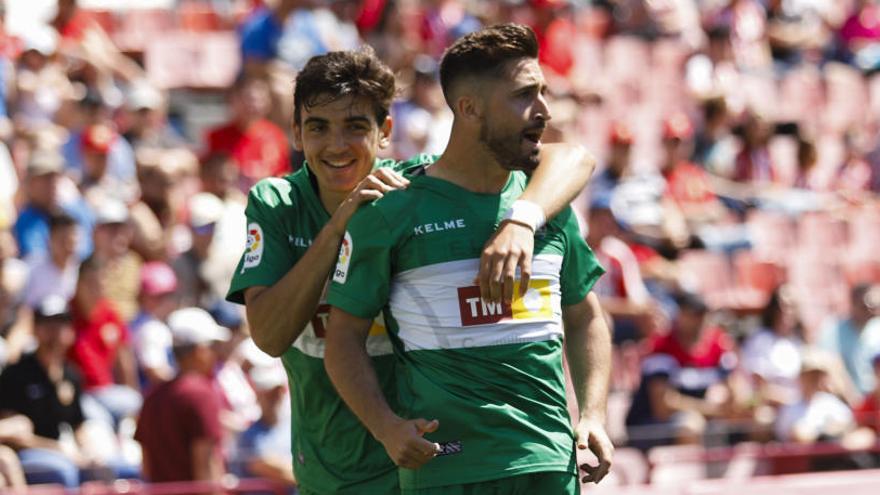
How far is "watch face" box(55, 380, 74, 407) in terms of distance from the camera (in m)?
8.21

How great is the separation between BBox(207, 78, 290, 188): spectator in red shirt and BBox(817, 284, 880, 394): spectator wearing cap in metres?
3.93

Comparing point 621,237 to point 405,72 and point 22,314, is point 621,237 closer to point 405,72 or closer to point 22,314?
point 405,72

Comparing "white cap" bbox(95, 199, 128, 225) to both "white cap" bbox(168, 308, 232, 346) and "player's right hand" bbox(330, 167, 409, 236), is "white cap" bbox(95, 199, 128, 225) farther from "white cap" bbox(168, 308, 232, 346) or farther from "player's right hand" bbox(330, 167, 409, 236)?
"player's right hand" bbox(330, 167, 409, 236)

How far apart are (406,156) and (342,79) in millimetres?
6912

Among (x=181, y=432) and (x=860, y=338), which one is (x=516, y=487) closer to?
(x=181, y=432)

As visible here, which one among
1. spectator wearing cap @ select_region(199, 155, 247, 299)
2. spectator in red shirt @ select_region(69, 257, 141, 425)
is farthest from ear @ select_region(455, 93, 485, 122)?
spectator wearing cap @ select_region(199, 155, 247, 299)

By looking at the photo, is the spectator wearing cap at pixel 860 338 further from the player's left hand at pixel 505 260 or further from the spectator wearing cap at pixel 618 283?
the player's left hand at pixel 505 260

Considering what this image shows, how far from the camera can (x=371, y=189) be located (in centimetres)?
435

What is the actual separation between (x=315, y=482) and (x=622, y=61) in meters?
10.7

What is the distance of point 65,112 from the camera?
36.1ft

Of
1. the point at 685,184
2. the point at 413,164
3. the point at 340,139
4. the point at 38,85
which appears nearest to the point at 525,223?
the point at 413,164

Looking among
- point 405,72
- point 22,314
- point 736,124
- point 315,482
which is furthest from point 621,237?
point 315,482

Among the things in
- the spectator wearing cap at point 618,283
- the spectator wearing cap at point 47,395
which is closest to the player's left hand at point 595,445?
the spectator wearing cap at point 47,395

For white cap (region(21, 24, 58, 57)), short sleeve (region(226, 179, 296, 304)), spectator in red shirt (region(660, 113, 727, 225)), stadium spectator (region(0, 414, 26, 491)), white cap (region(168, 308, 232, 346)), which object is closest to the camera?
short sleeve (region(226, 179, 296, 304))
